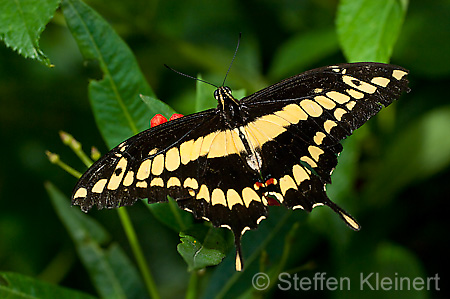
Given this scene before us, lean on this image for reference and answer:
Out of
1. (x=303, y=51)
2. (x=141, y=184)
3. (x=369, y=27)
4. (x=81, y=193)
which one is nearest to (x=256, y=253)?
(x=141, y=184)

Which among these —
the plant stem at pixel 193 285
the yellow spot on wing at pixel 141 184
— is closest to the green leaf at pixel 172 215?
the plant stem at pixel 193 285

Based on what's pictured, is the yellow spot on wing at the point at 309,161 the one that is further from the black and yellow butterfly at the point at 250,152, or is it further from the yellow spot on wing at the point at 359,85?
the yellow spot on wing at the point at 359,85

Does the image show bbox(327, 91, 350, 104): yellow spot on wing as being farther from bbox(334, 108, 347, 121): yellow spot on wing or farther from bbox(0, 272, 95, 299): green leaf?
bbox(0, 272, 95, 299): green leaf

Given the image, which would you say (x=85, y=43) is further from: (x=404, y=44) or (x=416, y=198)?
(x=416, y=198)

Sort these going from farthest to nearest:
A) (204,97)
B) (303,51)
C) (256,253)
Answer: (303,51), (256,253), (204,97)

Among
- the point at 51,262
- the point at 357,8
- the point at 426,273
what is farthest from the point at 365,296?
the point at 51,262

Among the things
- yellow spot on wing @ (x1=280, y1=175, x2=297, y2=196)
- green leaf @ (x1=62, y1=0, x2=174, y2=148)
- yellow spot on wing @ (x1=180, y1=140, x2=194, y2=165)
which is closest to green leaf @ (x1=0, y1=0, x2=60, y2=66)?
green leaf @ (x1=62, y1=0, x2=174, y2=148)

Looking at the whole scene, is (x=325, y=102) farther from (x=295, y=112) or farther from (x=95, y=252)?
(x=95, y=252)
